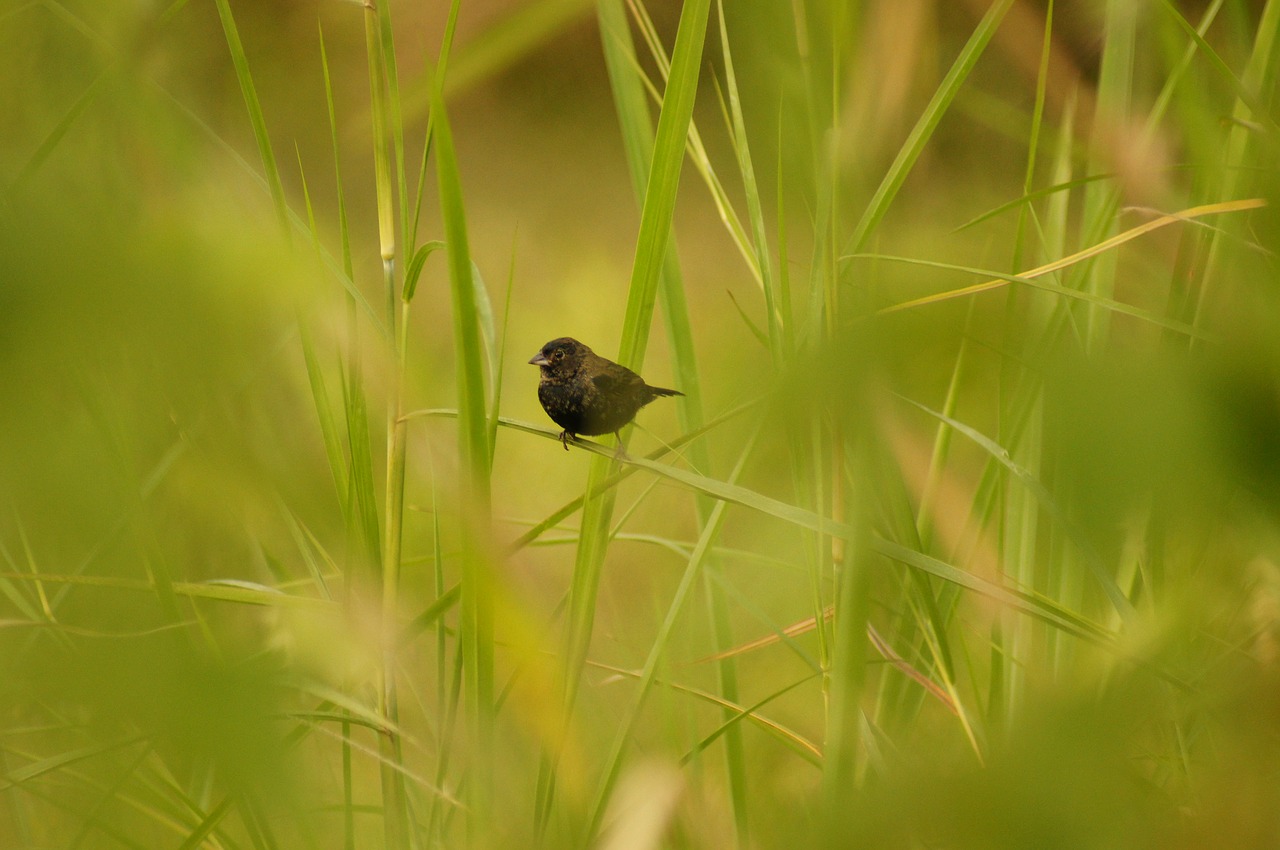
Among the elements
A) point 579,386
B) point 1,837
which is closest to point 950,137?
point 579,386

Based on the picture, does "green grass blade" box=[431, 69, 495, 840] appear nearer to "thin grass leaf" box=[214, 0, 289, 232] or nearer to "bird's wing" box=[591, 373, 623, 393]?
"thin grass leaf" box=[214, 0, 289, 232]

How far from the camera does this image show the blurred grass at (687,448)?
5.4 inches

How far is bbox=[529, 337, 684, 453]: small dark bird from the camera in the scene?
1.16 m

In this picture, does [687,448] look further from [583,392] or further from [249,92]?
[583,392]

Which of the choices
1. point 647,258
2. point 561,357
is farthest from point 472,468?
point 561,357

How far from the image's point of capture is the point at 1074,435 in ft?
0.37

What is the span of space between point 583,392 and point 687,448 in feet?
1.73

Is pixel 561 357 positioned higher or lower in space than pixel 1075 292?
lower

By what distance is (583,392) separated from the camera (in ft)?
3.99

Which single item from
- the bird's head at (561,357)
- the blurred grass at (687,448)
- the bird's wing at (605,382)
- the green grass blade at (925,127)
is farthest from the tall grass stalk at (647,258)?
the bird's head at (561,357)

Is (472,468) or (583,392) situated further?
(583,392)

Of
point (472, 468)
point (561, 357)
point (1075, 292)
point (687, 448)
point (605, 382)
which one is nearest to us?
point (472, 468)

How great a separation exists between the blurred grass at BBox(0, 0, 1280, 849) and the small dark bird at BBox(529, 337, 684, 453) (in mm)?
258

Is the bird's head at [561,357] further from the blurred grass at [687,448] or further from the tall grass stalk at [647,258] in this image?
the tall grass stalk at [647,258]
